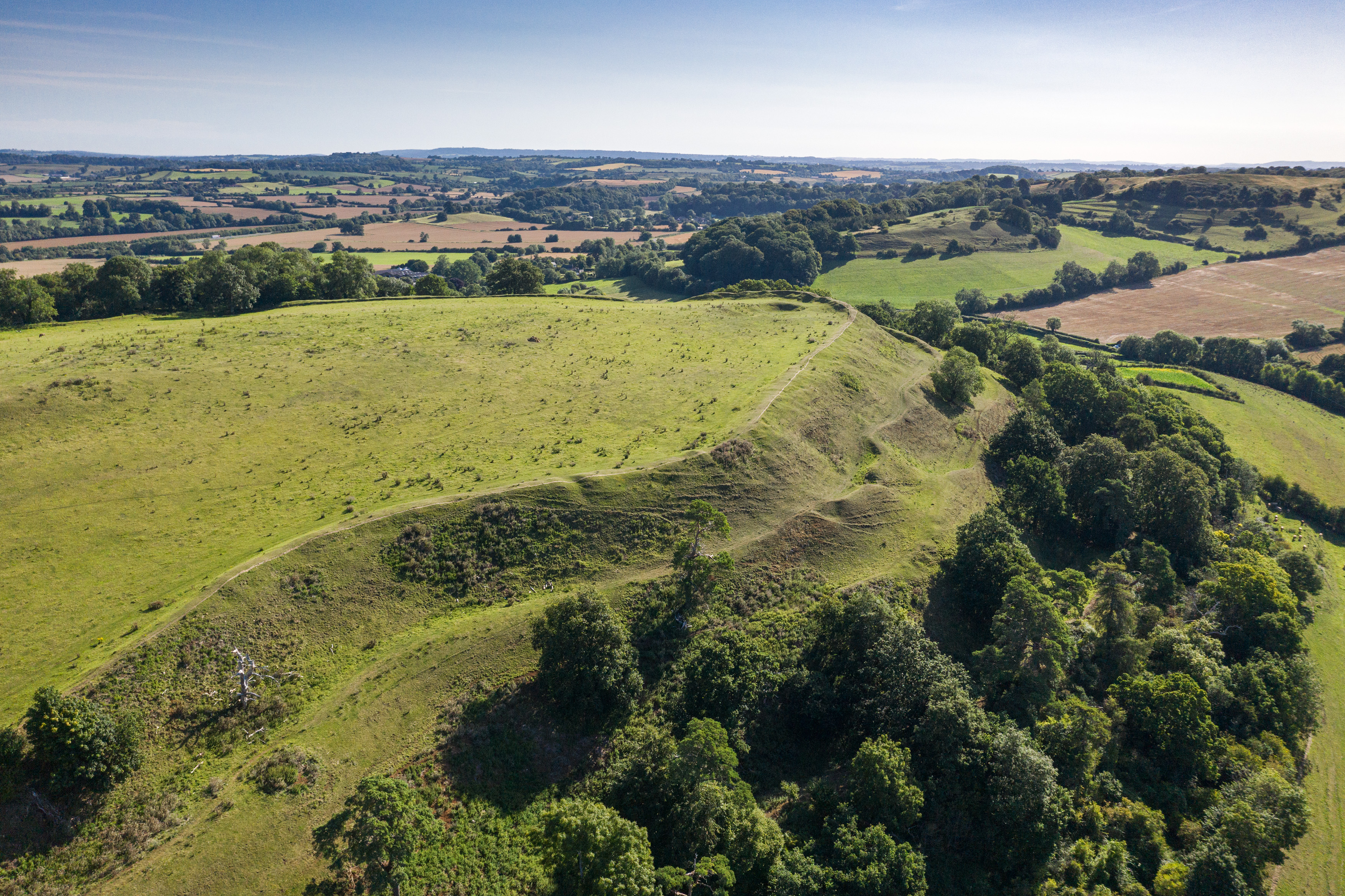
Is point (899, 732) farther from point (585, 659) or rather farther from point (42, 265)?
point (42, 265)

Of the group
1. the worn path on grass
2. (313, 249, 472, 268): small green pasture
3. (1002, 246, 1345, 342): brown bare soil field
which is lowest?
the worn path on grass

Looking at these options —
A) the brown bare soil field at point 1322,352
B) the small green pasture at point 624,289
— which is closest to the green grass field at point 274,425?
the small green pasture at point 624,289

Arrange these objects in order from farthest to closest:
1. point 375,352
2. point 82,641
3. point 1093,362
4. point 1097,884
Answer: point 1093,362
point 375,352
point 1097,884
point 82,641

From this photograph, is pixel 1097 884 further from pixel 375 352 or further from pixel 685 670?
pixel 375 352

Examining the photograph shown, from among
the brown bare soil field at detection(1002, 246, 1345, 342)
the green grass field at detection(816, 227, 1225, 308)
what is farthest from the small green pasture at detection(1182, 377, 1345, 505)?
Answer: the green grass field at detection(816, 227, 1225, 308)

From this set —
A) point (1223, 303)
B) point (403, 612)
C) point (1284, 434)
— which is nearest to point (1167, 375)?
point (1284, 434)

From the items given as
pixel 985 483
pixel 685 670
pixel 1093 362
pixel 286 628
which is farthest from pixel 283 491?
pixel 1093 362

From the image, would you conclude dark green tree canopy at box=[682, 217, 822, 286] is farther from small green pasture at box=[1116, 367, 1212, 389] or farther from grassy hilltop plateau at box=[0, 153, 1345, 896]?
grassy hilltop plateau at box=[0, 153, 1345, 896]

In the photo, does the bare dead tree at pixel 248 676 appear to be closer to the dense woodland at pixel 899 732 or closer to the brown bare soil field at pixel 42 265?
the dense woodland at pixel 899 732
